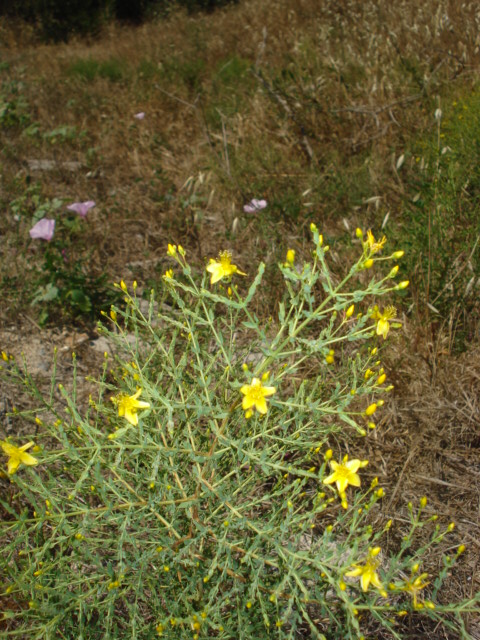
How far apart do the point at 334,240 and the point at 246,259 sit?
508 millimetres

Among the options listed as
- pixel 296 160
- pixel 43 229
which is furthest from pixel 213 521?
pixel 296 160

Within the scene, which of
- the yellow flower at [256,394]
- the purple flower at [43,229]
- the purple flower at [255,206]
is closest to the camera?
the yellow flower at [256,394]

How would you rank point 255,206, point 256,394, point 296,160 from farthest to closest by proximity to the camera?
point 296,160
point 255,206
point 256,394

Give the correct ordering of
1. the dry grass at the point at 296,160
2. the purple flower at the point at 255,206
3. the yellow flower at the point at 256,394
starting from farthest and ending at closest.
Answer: the purple flower at the point at 255,206 < the dry grass at the point at 296,160 < the yellow flower at the point at 256,394

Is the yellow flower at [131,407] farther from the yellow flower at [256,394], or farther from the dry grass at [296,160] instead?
the dry grass at [296,160]

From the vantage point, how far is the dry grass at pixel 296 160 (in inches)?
80.7

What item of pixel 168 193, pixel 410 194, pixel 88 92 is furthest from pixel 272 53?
pixel 410 194

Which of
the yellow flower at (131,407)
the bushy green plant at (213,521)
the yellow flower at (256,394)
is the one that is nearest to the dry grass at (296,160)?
the bushy green plant at (213,521)

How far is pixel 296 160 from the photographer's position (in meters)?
3.66

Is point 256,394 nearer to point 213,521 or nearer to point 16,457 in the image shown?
point 16,457

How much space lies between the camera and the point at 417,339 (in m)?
2.27

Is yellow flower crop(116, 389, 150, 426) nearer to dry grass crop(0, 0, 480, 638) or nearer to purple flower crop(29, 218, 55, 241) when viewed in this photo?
dry grass crop(0, 0, 480, 638)

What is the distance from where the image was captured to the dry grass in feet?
6.73

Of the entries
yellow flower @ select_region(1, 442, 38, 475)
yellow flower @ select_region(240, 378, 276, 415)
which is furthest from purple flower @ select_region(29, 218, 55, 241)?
yellow flower @ select_region(240, 378, 276, 415)
